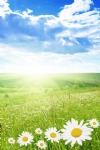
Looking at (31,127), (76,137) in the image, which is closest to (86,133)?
(76,137)

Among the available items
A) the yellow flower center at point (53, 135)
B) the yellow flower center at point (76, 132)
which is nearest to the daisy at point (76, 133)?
the yellow flower center at point (76, 132)

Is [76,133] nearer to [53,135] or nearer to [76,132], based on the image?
[76,132]

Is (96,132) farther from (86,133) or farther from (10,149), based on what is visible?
(86,133)

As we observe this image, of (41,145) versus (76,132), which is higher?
(76,132)

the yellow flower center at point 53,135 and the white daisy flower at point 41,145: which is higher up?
the yellow flower center at point 53,135

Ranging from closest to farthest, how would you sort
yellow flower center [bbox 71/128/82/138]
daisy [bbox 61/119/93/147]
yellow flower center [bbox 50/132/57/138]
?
daisy [bbox 61/119/93/147] < yellow flower center [bbox 71/128/82/138] < yellow flower center [bbox 50/132/57/138]

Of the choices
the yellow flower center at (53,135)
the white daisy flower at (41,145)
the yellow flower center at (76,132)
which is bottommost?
the white daisy flower at (41,145)

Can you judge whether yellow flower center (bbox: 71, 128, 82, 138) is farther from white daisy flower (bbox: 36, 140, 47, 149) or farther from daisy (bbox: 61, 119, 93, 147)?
white daisy flower (bbox: 36, 140, 47, 149)

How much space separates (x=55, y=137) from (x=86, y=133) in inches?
50.5

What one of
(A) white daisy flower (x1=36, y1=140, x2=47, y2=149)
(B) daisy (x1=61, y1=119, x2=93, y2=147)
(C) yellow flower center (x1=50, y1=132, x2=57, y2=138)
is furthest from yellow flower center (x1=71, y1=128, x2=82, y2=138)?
(A) white daisy flower (x1=36, y1=140, x2=47, y2=149)

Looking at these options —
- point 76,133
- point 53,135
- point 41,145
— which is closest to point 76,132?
point 76,133

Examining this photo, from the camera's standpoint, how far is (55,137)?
3.77 m

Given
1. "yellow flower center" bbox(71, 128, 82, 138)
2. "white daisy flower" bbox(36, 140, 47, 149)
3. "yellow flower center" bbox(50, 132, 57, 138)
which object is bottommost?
"white daisy flower" bbox(36, 140, 47, 149)

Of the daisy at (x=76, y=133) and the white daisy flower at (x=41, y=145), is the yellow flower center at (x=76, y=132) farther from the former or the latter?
the white daisy flower at (x=41, y=145)
